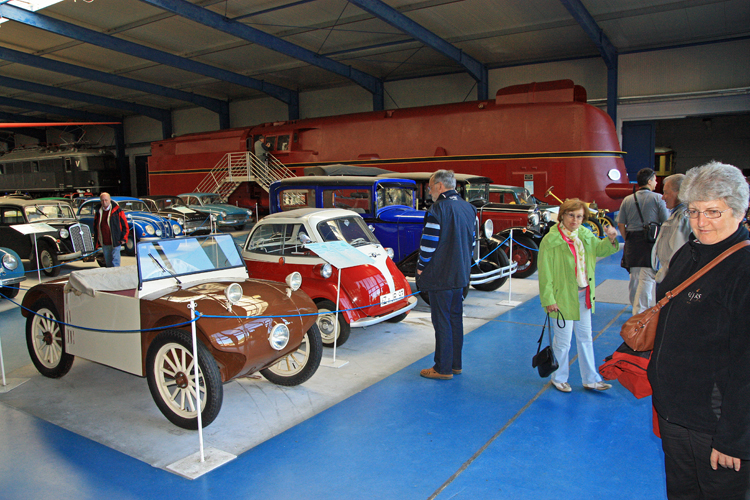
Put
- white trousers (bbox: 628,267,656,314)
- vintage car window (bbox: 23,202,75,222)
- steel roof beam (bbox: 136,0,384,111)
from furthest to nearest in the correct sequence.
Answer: steel roof beam (bbox: 136,0,384,111), vintage car window (bbox: 23,202,75,222), white trousers (bbox: 628,267,656,314)

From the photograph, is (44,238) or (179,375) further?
(44,238)

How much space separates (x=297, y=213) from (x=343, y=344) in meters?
1.73

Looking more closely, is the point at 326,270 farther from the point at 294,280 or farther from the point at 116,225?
the point at 116,225

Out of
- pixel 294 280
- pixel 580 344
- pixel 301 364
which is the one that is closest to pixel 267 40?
pixel 294 280

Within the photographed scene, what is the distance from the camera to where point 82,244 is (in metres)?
10.8

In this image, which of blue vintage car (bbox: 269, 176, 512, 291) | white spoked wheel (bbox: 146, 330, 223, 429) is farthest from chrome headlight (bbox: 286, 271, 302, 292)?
blue vintage car (bbox: 269, 176, 512, 291)

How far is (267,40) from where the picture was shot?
1730 centimetres

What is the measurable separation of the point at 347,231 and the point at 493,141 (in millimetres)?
9634

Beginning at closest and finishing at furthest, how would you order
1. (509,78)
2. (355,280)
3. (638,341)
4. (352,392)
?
(638,341)
(352,392)
(355,280)
(509,78)

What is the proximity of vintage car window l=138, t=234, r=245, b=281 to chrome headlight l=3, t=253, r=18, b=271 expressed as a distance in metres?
4.78

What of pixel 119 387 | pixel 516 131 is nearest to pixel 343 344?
pixel 119 387

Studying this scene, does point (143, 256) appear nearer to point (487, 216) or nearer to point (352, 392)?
point (352, 392)

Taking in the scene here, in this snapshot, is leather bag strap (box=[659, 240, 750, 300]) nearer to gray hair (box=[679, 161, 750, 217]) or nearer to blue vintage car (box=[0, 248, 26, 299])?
gray hair (box=[679, 161, 750, 217])

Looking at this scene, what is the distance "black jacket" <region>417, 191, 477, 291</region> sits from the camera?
461cm
